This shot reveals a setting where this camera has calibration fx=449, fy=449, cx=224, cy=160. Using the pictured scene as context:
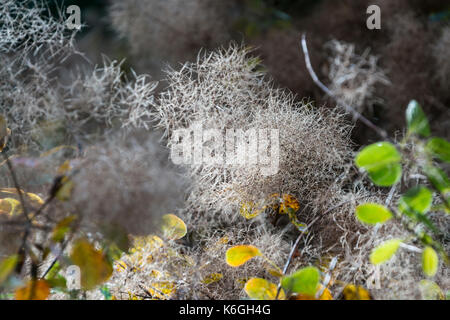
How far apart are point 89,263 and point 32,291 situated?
4 cm

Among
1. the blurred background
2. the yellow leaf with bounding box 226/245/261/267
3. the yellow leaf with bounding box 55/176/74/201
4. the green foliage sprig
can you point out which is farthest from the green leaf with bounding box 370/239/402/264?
the blurred background

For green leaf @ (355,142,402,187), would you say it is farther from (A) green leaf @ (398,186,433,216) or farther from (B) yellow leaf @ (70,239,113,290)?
(B) yellow leaf @ (70,239,113,290)

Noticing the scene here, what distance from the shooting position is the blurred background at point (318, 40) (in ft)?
3.10

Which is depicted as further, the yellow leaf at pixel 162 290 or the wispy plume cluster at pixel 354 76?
the wispy plume cluster at pixel 354 76

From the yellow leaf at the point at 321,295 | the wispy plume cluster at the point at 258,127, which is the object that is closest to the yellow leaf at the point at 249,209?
the wispy plume cluster at the point at 258,127

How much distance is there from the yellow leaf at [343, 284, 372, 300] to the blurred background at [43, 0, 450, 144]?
0.48 m

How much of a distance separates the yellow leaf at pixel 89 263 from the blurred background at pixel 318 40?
519 mm

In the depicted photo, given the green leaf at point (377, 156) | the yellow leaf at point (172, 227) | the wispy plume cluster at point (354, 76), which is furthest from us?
the wispy plume cluster at point (354, 76)

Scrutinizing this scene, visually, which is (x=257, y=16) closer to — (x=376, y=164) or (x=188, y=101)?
(x=188, y=101)

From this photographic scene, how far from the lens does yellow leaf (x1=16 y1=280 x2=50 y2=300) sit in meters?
0.33

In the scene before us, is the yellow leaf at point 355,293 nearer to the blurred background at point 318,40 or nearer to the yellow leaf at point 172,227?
the yellow leaf at point 172,227

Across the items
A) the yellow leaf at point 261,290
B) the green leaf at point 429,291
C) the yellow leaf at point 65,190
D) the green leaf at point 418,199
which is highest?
the green leaf at point 418,199

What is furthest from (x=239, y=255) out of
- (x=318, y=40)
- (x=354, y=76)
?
(x=318, y=40)
